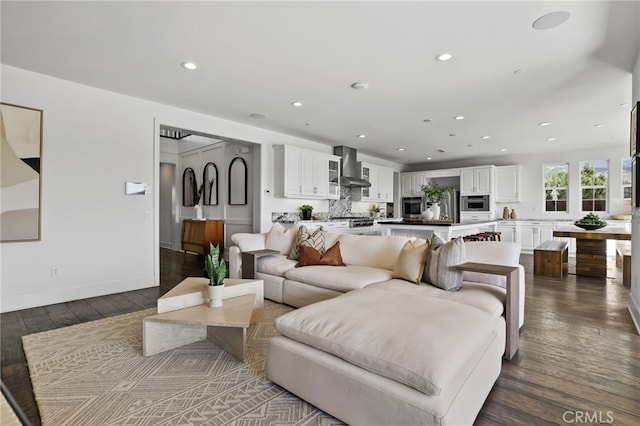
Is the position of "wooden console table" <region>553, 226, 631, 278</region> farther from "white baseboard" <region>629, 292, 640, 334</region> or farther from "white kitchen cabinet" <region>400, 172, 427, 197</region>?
"white kitchen cabinet" <region>400, 172, 427, 197</region>

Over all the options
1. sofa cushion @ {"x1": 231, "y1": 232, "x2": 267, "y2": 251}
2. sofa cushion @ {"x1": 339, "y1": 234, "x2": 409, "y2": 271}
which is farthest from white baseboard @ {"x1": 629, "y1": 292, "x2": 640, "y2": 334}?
sofa cushion @ {"x1": 231, "y1": 232, "x2": 267, "y2": 251}

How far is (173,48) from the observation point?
2.97 meters

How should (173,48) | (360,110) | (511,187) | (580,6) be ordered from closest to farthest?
(580,6)
(173,48)
(360,110)
(511,187)

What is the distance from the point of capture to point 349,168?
25.3ft

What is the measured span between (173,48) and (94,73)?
125 centimetres

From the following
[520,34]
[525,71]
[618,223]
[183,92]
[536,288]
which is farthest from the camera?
[618,223]

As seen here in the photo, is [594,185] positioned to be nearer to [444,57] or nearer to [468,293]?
[444,57]

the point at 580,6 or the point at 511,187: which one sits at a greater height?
the point at 580,6

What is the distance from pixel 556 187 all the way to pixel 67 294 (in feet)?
33.1

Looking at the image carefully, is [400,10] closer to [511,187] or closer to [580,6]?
[580,6]

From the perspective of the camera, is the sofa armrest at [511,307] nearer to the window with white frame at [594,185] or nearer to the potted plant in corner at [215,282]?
the potted plant in corner at [215,282]

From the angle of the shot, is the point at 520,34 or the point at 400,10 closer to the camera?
the point at 400,10

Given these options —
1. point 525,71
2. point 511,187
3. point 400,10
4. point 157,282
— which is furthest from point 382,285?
point 511,187

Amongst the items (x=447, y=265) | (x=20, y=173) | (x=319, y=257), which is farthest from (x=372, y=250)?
(x=20, y=173)
